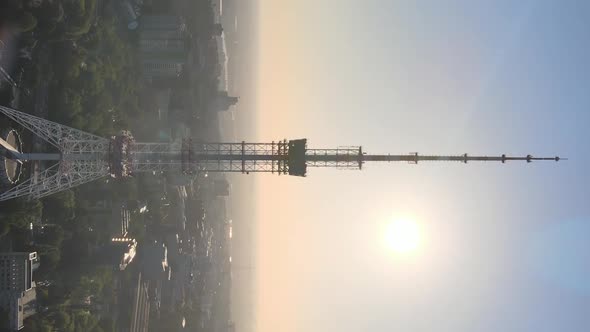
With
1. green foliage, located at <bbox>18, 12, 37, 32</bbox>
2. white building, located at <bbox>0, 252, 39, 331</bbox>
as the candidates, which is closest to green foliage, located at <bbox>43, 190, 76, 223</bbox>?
white building, located at <bbox>0, 252, 39, 331</bbox>

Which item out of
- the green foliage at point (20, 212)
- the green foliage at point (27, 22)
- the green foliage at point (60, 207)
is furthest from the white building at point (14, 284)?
the green foliage at point (27, 22)

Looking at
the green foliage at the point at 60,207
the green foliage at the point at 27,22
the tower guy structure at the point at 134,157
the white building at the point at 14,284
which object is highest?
the green foliage at the point at 27,22

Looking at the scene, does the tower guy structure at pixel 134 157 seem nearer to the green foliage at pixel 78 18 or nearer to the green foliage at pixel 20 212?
the green foliage at pixel 20 212

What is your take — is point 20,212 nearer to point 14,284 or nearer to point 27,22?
point 14,284

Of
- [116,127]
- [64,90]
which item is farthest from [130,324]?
[64,90]

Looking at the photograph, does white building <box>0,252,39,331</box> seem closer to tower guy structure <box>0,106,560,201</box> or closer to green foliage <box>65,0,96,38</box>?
tower guy structure <box>0,106,560,201</box>

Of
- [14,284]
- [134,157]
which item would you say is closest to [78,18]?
[134,157]

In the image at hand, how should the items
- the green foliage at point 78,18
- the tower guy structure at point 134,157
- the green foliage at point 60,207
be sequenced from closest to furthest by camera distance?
1. the tower guy structure at point 134,157
2. the green foliage at point 78,18
3. the green foliage at point 60,207

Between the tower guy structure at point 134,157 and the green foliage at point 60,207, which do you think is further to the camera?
the green foliage at point 60,207
